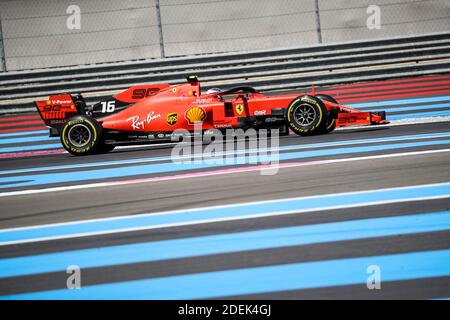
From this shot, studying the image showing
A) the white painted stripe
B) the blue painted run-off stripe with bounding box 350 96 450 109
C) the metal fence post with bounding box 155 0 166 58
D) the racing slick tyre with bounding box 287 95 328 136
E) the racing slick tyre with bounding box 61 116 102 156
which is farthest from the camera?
the metal fence post with bounding box 155 0 166 58

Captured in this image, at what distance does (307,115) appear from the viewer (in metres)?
11.9

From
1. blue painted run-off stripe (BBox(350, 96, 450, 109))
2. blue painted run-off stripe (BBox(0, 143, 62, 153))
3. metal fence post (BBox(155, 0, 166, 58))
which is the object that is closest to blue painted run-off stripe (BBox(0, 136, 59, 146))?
blue painted run-off stripe (BBox(0, 143, 62, 153))

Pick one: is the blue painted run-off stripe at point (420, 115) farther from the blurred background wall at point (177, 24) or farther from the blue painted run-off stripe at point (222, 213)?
the blue painted run-off stripe at point (222, 213)

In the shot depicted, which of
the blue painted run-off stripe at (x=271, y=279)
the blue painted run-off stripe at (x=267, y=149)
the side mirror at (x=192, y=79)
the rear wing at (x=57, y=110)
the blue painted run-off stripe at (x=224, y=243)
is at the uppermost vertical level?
the side mirror at (x=192, y=79)

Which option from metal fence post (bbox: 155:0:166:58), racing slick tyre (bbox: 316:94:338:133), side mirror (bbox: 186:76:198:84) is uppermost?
metal fence post (bbox: 155:0:166:58)

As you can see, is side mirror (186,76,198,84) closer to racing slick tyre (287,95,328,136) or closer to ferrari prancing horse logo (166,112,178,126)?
ferrari prancing horse logo (166,112,178,126)

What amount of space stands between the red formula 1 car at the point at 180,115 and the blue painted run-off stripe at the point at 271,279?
6.27m

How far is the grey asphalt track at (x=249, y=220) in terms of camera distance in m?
5.67

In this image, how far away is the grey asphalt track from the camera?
5.67 m

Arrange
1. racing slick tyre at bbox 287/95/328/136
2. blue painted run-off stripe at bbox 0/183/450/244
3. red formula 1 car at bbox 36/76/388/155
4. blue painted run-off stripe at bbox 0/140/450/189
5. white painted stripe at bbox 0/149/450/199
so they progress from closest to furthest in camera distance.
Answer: blue painted run-off stripe at bbox 0/183/450/244, white painted stripe at bbox 0/149/450/199, blue painted run-off stripe at bbox 0/140/450/189, racing slick tyre at bbox 287/95/328/136, red formula 1 car at bbox 36/76/388/155

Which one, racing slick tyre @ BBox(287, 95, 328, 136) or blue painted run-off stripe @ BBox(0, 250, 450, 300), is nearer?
blue painted run-off stripe @ BBox(0, 250, 450, 300)

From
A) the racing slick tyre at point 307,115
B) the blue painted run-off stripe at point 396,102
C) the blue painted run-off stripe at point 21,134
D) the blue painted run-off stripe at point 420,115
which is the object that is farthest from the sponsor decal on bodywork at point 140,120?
the blue painted run-off stripe at point 396,102

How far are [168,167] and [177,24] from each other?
818 centimetres

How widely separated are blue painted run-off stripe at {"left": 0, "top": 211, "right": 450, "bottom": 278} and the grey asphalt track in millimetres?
104
